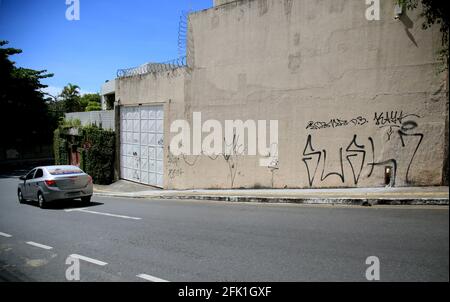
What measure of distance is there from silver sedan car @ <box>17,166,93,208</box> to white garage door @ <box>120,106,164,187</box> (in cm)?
625

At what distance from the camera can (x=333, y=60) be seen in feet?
43.6

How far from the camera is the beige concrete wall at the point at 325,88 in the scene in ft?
38.8

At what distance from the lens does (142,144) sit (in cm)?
2220

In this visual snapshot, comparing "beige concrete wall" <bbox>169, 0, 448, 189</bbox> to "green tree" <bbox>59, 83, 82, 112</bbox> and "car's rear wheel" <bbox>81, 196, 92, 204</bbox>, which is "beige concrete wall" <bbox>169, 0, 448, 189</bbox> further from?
"green tree" <bbox>59, 83, 82, 112</bbox>

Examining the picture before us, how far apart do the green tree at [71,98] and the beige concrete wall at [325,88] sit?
4732 centimetres

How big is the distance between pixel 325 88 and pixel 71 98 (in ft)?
186

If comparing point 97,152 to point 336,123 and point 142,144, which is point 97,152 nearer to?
point 142,144

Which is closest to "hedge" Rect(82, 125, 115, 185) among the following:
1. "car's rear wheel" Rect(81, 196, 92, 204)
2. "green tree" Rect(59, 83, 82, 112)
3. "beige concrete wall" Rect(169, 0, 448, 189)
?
"car's rear wheel" Rect(81, 196, 92, 204)

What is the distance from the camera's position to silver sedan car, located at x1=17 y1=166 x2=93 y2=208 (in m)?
14.0

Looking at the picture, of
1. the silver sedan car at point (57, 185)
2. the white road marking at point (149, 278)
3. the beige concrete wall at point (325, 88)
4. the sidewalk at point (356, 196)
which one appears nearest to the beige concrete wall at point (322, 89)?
the beige concrete wall at point (325, 88)

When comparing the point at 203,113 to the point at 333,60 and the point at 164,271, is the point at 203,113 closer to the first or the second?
the point at 333,60

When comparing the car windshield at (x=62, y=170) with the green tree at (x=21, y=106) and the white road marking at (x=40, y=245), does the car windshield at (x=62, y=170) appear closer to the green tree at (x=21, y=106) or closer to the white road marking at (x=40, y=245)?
the white road marking at (x=40, y=245)

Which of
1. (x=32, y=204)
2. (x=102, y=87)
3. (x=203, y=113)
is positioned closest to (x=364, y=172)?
(x=203, y=113)
